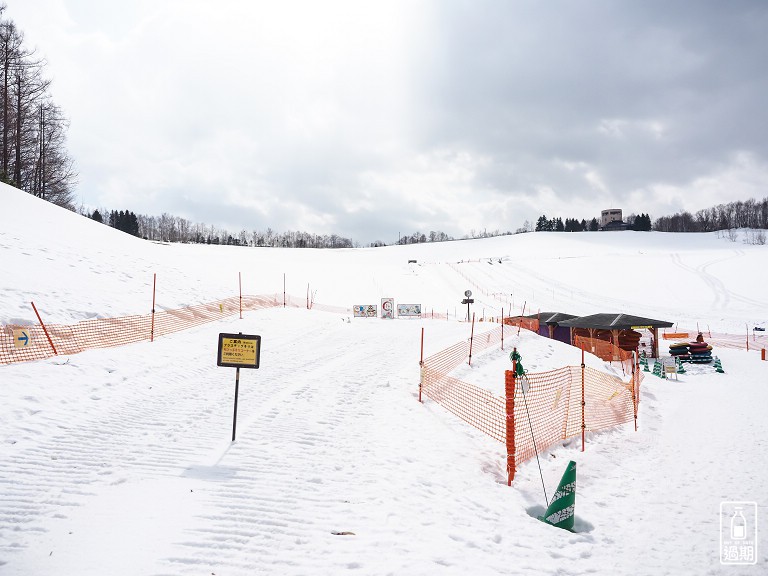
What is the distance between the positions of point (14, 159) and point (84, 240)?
2046 cm

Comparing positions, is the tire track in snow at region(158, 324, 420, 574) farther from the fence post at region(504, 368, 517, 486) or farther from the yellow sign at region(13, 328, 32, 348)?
the yellow sign at region(13, 328, 32, 348)

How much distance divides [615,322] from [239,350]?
95.9 feet

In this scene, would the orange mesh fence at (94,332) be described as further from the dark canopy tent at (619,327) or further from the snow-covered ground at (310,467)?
the dark canopy tent at (619,327)

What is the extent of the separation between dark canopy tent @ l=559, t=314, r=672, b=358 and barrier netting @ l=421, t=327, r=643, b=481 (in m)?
14.3

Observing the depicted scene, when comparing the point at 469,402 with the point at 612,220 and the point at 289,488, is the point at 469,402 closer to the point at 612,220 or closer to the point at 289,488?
the point at 289,488

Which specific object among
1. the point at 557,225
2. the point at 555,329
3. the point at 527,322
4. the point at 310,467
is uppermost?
the point at 557,225

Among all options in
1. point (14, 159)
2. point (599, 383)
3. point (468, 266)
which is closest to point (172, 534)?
point (599, 383)

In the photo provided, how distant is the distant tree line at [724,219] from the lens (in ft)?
525

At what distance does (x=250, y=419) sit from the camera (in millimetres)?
8961

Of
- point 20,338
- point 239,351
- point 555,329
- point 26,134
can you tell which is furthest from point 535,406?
point 26,134

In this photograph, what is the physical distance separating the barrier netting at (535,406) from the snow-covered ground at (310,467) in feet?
1.54

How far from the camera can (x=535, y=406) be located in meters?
11.0

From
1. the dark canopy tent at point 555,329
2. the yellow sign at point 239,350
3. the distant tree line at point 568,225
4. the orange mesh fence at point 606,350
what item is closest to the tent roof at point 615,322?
the dark canopy tent at point 555,329

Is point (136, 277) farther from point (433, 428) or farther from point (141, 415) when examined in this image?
point (433, 428)
